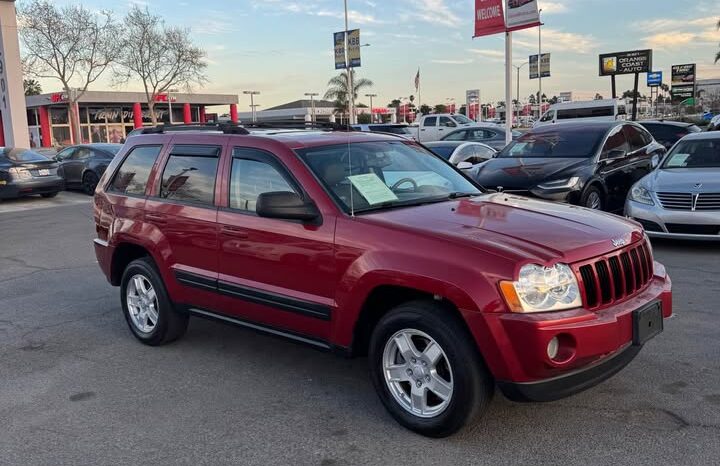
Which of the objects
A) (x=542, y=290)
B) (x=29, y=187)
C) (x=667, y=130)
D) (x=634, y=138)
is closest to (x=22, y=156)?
(x=29, y=187)

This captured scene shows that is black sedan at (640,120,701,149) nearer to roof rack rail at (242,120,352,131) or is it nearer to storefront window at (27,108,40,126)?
roof rack rail at (242,120,352,131)

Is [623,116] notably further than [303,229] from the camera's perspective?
Yes

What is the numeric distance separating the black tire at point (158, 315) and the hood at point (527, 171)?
5.73 metres

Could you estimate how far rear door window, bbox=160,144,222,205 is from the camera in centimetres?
493

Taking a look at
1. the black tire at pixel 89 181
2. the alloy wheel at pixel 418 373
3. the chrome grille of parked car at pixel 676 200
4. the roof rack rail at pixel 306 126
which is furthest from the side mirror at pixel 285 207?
the black tire at pixel 89 181

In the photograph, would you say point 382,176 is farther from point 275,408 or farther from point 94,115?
point 94,115

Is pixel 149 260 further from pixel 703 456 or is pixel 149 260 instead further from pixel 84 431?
pixel 703 456

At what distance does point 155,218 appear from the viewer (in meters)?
5.28

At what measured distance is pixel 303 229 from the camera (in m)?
4.20

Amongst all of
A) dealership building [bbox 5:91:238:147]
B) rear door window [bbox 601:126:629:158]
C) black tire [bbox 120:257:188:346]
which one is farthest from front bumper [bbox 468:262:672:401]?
dealership building [bbox 5:91:238:147]

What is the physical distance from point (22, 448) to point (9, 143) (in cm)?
2729

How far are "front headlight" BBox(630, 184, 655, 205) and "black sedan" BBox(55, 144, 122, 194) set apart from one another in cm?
1435

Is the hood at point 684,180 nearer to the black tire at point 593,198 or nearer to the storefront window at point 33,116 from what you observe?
the black tire at point 593,198

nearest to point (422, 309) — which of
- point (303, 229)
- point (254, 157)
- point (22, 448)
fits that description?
point (303, 229)
